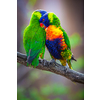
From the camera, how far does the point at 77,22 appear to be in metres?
2.70

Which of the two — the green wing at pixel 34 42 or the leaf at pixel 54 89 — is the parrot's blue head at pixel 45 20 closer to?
the green wing at pixel 34 42

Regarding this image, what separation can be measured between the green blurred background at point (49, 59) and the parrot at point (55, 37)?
109mm

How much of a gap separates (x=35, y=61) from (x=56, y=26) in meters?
0.66

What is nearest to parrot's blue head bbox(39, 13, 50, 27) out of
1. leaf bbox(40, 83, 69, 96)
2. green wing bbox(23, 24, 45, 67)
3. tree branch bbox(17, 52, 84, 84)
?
green wing bbox(23, 24, 45, 67)

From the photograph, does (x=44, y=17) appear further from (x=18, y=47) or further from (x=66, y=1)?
(x=18, y=47)

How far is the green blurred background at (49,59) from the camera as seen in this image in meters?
2.65

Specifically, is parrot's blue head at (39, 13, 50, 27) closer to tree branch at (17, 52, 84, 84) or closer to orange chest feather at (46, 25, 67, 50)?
orange chest feather at (46, 25, 67, 50)

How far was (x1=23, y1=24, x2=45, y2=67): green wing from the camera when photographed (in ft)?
8.21

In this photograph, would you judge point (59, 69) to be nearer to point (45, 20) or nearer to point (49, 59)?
point (49, 59)

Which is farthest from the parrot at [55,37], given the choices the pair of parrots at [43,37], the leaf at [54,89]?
the leaf at [54,89]

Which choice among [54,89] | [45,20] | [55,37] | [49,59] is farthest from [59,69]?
[45,20]
